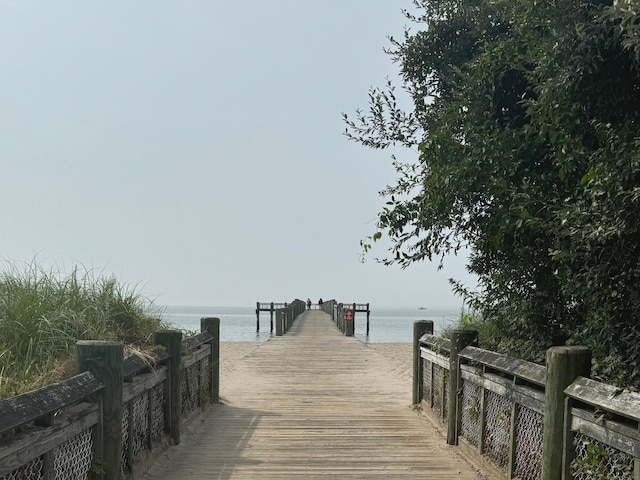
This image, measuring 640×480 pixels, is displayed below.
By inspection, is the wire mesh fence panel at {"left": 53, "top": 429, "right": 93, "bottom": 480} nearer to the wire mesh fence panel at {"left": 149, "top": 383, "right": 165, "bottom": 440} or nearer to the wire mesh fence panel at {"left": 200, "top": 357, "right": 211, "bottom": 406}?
the wire mesh fence panel at {"left": 149, "top": 383, "right": 165, "bottom": 440}

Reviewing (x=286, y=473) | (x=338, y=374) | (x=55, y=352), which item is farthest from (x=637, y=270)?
(x=338, y=374)


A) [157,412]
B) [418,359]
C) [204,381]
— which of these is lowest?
[204,381]

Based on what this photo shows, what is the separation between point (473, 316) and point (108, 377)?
5346mm

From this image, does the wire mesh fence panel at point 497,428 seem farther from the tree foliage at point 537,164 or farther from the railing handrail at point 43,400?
the railing handrail at point 43,400

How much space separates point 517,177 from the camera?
4.68 meters

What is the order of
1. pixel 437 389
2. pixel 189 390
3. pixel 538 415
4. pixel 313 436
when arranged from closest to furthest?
1. pixel 538 415
2. pixel 313 436
3. pixel 189 390
4. pixel 437 389

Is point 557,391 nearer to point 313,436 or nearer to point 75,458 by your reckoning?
point 75,458

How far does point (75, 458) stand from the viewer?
3318mm

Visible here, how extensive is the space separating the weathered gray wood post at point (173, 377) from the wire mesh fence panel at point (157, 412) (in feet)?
0.30

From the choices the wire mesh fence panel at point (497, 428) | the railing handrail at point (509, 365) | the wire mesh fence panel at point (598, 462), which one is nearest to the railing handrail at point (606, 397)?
the wire mesh fence panel at point (598, 462)

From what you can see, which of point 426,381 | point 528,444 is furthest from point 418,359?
point 528,444

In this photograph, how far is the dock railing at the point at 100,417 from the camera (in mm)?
2689

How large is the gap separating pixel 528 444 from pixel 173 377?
319 centimetres

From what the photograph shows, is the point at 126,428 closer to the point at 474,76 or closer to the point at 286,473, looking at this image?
the point at 286,473
